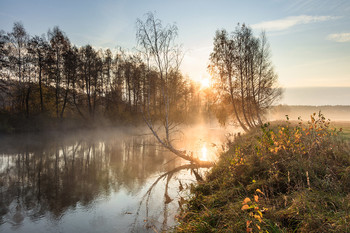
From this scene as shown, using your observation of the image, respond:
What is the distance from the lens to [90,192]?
855 cm

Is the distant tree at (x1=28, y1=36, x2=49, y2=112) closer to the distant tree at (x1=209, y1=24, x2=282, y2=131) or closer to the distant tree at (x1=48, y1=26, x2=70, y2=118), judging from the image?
the distant tree at (x1=48, y1=26, x2=70, y2=118)

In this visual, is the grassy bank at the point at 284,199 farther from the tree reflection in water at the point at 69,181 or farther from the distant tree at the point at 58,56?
the distant tree at the point at 58,56

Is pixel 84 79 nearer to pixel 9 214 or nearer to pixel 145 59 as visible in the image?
pixel 145 59

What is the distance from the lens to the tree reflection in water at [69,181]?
22.0 ft

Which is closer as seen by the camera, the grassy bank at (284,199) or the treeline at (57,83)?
the grassy bank at (284,199)

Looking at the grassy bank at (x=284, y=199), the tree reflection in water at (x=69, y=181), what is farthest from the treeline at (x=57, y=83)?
the grassy bank at (x=284, y=199)

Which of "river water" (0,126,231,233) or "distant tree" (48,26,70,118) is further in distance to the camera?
"distant tree" (48,26,70,118)

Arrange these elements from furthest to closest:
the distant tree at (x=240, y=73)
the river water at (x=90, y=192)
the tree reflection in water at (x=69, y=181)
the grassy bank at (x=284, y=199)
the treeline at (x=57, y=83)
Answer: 1. the treeline at (x=57, y=83)
2. the distant tree at (x=240, y=73)
3. the tree reflection in water at (x=69, y=181)
4. the river water at (x=90, y=192)
5. the grassy bank at (x=284, y=199)

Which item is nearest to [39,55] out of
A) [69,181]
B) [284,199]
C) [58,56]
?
[58,56]

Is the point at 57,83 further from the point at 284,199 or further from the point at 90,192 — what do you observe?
the point at 284,199

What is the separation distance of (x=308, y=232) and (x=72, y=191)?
8299mm

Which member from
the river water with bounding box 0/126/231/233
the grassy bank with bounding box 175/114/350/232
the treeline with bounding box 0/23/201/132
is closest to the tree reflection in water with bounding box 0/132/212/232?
the river water with bounding box 0/126/231/233

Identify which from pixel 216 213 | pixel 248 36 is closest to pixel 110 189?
pixel 216 213

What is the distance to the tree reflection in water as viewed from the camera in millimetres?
6705
